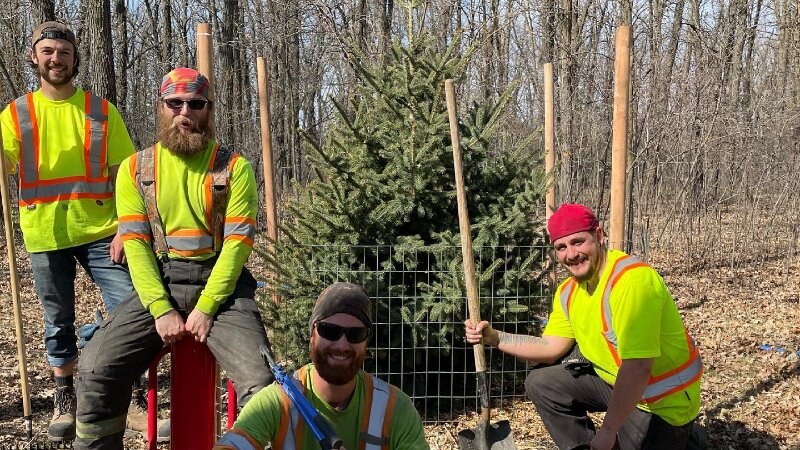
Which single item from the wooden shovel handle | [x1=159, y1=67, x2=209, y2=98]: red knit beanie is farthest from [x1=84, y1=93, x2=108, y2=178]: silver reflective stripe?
the wooden shovel handle

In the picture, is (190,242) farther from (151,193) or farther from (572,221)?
(572,221)

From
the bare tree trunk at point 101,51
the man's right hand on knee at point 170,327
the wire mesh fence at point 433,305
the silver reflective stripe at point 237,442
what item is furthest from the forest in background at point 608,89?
the silver reflective stripe at point 237,442

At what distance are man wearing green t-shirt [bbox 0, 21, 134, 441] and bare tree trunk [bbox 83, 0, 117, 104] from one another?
17.9ft

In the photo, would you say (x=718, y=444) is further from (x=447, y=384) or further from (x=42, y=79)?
(x=42, y=79)

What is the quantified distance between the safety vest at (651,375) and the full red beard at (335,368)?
1.65m

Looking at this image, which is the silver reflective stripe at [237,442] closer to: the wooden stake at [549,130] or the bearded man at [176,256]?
the bearded man at [176,256]

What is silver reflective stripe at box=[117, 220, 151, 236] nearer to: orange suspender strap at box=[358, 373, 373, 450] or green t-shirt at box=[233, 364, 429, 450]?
green t-shirt at box=[233, 364, 429, 450]

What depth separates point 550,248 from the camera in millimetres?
5492

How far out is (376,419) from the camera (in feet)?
7.32

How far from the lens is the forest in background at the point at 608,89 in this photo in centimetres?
921

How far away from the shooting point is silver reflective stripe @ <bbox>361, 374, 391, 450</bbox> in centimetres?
222

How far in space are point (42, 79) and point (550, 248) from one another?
3.70 m

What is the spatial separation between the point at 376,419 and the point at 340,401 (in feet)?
0.42

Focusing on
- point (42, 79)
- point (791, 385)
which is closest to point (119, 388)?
point (42, 79)
